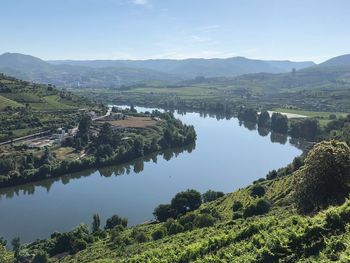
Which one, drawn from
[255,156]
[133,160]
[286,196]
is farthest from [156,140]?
[286,196]

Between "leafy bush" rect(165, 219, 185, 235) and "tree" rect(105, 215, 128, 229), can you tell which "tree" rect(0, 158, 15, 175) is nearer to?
"tree" rect(105, 215, 128, 229)

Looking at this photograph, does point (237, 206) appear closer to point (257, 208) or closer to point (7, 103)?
point (257, 208)

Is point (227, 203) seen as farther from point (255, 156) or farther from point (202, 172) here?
point (255, 156)

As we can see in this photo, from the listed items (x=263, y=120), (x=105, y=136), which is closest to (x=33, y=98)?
(x=105, y=136)

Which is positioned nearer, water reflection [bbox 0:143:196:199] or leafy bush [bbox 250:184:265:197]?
leafy bush [bbox 250:184:265:197]

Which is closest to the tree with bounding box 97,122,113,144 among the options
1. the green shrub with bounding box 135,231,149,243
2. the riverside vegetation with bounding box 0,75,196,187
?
the riverside vegetation with bounding box 0,75,196,187

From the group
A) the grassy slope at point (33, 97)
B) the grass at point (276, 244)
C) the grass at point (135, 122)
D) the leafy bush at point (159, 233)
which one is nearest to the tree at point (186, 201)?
the leafy bush at point (159, 233)
